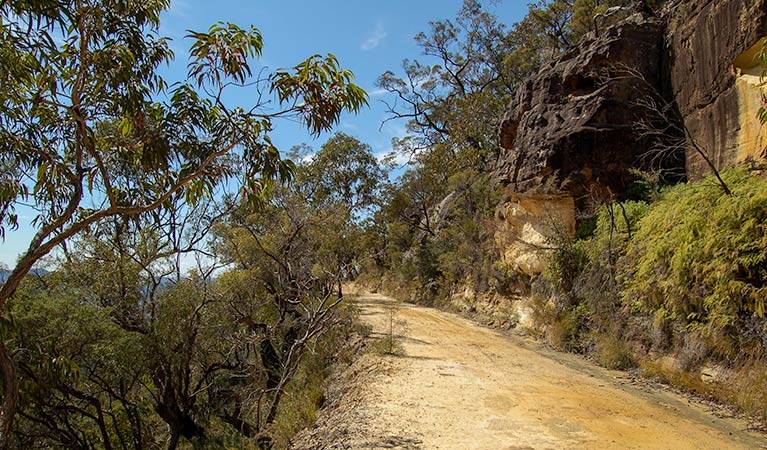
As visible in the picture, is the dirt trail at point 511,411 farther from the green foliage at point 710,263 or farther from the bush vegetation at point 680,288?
the green foliage at point 710,263

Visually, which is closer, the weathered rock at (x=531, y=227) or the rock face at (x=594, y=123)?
the rock face at (x=594, y=123)

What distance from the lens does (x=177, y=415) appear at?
1225 cm

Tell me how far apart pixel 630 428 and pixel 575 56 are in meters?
12.5

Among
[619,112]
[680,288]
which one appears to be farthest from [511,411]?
[619,112]

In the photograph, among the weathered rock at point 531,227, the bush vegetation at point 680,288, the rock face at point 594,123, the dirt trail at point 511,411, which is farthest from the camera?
the weathered rock at point 531,227

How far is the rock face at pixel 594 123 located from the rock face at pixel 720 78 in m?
1.06

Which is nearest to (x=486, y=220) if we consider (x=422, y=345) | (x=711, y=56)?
(x=422, y=345)

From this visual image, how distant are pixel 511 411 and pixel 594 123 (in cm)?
920

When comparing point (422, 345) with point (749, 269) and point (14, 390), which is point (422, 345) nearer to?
point (749, 269)

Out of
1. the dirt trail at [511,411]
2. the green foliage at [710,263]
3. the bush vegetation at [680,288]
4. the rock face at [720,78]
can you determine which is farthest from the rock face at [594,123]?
the dirt trail at [511,411]

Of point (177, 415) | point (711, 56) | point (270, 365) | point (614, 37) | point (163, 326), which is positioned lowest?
point (177, 415)

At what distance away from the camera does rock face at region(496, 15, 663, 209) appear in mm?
12867

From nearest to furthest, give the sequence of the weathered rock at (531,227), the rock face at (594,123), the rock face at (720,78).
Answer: the rock face at (720,78) < the rock face at (594,123) < the weathered rock at (531,227)

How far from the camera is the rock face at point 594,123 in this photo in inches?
507
